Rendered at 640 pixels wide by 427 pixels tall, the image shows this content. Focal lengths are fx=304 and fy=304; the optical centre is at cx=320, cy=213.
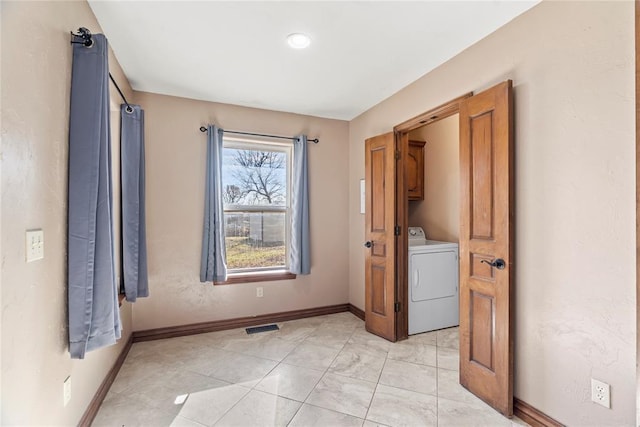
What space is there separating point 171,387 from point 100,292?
1077mm

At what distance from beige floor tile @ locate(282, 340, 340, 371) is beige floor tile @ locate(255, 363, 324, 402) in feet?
0.24

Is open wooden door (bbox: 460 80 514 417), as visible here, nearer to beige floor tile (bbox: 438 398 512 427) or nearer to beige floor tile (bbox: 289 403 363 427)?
beige floor tile (bbox: 438 398 512 427)

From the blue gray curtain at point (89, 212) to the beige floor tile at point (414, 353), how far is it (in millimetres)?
2220

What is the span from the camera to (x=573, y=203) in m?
1.63

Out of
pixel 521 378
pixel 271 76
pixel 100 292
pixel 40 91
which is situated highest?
pixel 271 76

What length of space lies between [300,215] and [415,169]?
160 cm

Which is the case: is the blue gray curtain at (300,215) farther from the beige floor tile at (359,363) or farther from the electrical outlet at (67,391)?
the electrical outlet at (67,391)

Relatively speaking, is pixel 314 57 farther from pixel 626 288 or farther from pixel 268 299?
pixel 268 299

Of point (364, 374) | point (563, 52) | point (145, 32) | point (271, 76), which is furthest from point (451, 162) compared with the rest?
point (145, 32)

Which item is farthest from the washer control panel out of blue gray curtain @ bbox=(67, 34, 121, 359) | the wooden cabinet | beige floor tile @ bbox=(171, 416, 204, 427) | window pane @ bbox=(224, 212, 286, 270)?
blue gray curtain @ bbox=(67, 34, 121, 359)

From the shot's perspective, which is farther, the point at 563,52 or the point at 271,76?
the point at 271,76

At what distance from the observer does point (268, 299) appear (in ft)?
11.8

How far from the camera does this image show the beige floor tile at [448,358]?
2.53 meters

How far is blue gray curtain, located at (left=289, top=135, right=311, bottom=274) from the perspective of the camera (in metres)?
3.62
